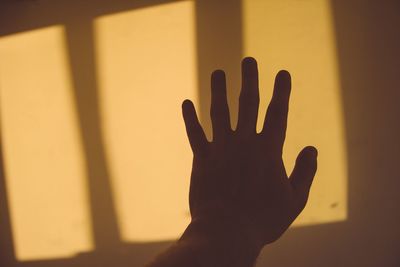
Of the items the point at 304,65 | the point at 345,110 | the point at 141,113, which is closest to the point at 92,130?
the point at 141,113

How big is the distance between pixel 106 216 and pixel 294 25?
90 cm

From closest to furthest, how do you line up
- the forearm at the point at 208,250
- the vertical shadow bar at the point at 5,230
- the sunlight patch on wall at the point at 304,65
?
the forearm at the point at 208,250, the sunlight patch on wall at the point at 304,65, the vertical shadow bar at the point at 5,230

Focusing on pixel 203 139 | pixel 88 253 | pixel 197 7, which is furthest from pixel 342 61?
pixel 88 253

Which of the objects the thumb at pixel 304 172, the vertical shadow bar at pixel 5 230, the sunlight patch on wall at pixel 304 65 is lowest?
the vertical shadow bar at pixel 5 230

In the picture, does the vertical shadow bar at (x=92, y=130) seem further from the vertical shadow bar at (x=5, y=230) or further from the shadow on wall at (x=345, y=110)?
the vertical shadow bar at (x=5, y=230)

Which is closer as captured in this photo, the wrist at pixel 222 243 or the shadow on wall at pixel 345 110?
the wrist at pixel 222 243

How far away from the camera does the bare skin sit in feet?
1.44

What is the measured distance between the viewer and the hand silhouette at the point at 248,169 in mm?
450

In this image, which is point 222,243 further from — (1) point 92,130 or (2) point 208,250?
(1) point 92,130

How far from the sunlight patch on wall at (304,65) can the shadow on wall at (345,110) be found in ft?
0.11

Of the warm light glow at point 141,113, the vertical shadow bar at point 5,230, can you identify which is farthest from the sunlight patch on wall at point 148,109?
the vertical shadow bar at point 5,230

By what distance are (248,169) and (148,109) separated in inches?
28.9

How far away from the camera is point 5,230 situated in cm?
132

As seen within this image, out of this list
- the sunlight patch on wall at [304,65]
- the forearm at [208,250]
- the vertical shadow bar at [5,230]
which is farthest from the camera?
the vertical shadow bar at [5,230]
